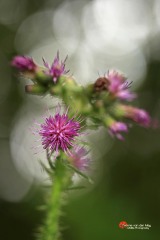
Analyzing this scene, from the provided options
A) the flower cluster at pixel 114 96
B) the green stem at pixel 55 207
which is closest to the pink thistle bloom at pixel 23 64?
the flower cluster at pixel 114 96

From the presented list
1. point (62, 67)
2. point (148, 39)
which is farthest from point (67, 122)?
point (148, 39)

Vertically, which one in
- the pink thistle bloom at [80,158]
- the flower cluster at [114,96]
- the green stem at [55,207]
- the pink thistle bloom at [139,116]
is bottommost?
the green stem at [55,207]

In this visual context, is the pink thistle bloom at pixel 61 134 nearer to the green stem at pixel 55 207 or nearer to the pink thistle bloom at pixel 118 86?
the green stem at pixel 55 207

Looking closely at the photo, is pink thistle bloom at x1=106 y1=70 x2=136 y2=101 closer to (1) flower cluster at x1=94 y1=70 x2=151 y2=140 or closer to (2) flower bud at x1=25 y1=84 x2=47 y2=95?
(1) flower cluster at x1=94 y1=70 x2=151 y2=140

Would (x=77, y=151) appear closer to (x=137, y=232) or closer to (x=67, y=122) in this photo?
(x=67, y=122)

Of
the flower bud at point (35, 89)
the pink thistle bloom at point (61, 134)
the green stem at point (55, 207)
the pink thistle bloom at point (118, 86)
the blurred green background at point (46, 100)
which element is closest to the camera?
the green stem at point (55, 207)

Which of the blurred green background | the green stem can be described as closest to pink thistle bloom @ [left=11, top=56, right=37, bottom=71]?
the green stem

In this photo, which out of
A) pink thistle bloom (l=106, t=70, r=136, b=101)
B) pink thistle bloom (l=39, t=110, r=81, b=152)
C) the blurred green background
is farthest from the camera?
the blurred green background
